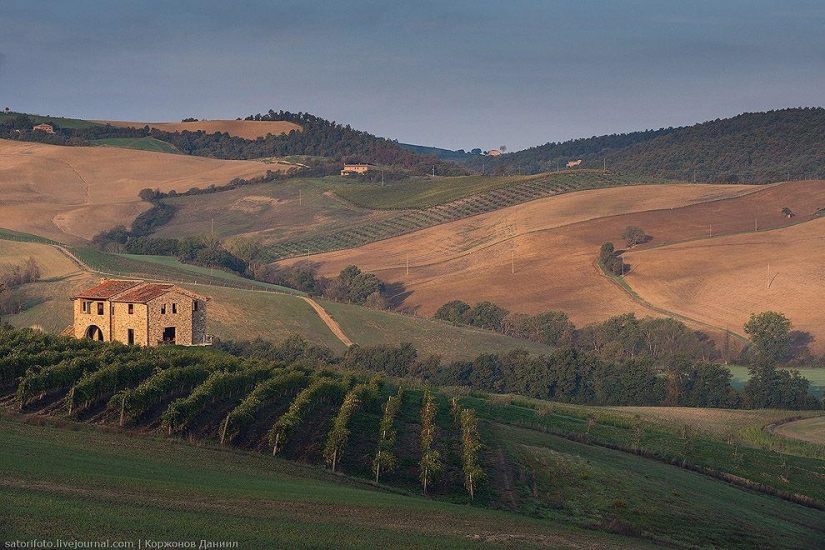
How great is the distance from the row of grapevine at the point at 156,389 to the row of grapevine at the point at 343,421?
6.73 metres

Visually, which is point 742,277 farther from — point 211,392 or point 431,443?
point 211,392

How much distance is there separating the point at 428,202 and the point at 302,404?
126839mm

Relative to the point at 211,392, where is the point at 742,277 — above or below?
below

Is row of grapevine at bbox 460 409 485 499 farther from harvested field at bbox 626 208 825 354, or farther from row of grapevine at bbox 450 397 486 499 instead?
harvested field at bbox 626 208 825 354

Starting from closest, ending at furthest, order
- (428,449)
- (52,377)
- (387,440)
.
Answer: (428,449)
(387,440)
(52,377)

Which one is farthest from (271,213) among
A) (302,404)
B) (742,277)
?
(302,404)

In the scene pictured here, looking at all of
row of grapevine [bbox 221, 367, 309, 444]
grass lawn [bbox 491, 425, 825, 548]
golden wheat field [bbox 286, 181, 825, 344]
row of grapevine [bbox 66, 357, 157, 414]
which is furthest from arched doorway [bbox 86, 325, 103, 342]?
golden wheat field [bbox 286, 181, 825, 344]

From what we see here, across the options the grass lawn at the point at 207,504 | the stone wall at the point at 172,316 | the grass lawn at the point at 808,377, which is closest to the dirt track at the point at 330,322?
the stone wall at the point at 172,316

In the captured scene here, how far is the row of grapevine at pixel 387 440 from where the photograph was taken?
1451 inches

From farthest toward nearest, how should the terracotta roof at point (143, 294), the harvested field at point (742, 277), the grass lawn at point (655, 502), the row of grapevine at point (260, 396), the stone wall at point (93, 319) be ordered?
the harvested field at point (742, 277) → the stone wall at point (93, 319) → the terracotta roof at point (143, 294) → the row of grapevine at point (260, 396) → the grass lawn at point (655, 502)

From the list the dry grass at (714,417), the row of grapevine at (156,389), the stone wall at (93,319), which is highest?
the row of grapevine at (156,389)

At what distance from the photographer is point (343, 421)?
4075 centimetres

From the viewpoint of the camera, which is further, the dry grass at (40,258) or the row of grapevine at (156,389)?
the dry grass at (40,258)

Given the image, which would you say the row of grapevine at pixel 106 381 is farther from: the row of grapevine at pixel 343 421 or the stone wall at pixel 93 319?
the stone wall at pixel 93 319
